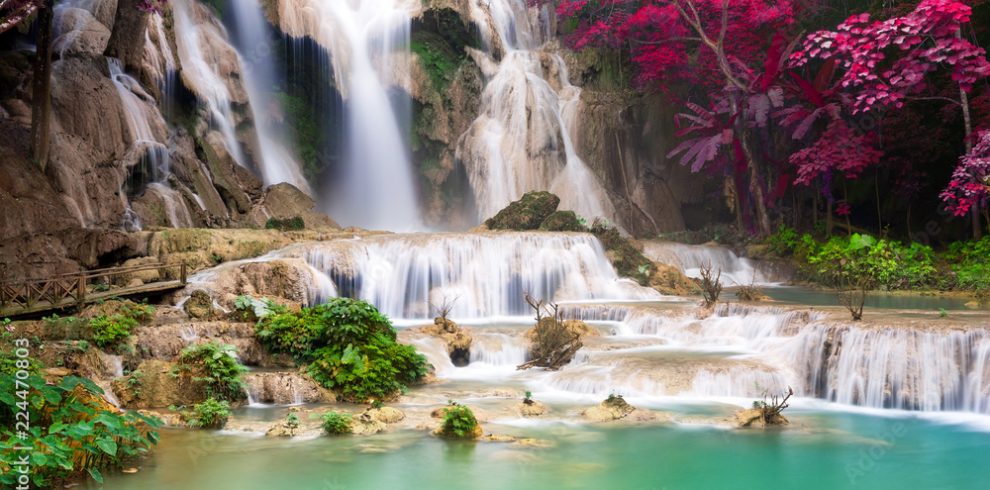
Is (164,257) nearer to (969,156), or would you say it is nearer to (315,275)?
(315,275)

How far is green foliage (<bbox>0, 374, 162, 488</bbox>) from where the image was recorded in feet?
18.3

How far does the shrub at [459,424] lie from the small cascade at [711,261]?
459 inches

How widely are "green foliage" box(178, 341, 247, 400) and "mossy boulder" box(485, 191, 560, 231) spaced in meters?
10.5

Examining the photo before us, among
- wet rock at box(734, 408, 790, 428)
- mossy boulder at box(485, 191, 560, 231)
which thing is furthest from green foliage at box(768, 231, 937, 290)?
wet rock at box(734, 408, 790, 428)

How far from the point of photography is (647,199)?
25328 mm

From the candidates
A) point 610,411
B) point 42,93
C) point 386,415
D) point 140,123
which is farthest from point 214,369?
point 140,123

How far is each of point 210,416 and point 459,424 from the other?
98.4 inches

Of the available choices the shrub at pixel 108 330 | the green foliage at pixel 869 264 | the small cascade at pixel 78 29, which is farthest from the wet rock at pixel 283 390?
the green foliage at pixel 869 264

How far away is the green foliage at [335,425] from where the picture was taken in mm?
7723

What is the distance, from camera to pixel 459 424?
7562mm

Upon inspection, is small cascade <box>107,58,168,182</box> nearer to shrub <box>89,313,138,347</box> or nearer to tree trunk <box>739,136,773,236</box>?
shrub <box>89,313,138,347</box>

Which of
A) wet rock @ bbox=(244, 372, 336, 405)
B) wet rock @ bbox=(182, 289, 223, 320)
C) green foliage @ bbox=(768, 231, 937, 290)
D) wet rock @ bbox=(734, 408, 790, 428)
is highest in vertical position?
green foliage @ bbox=(768, 231, 937, 290)

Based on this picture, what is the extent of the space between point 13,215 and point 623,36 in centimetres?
1710

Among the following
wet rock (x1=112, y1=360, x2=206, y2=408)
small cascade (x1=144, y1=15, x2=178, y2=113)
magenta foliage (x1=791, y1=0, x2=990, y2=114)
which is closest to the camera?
wet rock (x1=112, y1=360, x2=206, y2=408)
